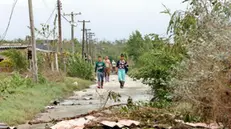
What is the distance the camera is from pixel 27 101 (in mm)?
15117

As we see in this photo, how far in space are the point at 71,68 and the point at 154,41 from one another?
20.5 m

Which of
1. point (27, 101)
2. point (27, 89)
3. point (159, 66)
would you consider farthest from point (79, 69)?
point (159, 66)

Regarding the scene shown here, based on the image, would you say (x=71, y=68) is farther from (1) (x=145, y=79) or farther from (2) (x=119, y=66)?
(1) (x=145, y=79)

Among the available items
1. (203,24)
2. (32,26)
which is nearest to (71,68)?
(32,26)

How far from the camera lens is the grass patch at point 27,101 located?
Answer: 11.9 metres

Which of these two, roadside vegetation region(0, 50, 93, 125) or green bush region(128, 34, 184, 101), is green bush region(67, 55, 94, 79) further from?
green bush region(128, 34, 184, 101)

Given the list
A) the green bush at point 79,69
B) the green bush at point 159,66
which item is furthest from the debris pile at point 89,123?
the green bush at point 79,69

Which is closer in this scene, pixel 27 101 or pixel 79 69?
pixel 27 101

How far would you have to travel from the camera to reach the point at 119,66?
20.2 metres

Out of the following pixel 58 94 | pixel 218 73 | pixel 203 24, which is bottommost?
pixel 58 94

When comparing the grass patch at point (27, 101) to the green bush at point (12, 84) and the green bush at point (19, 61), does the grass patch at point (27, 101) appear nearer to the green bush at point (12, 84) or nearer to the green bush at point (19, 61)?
the green bush at point (12, 84)

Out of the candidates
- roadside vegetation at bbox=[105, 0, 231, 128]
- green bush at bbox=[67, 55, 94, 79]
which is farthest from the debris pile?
green bush at bbox=[67, 55, 94, 79]

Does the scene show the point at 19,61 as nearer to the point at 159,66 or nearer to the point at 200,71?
the point at 159,66

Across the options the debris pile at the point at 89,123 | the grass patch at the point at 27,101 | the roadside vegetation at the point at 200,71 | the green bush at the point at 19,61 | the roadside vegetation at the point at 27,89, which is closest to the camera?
the roadside vegetation at the point at 200,71
